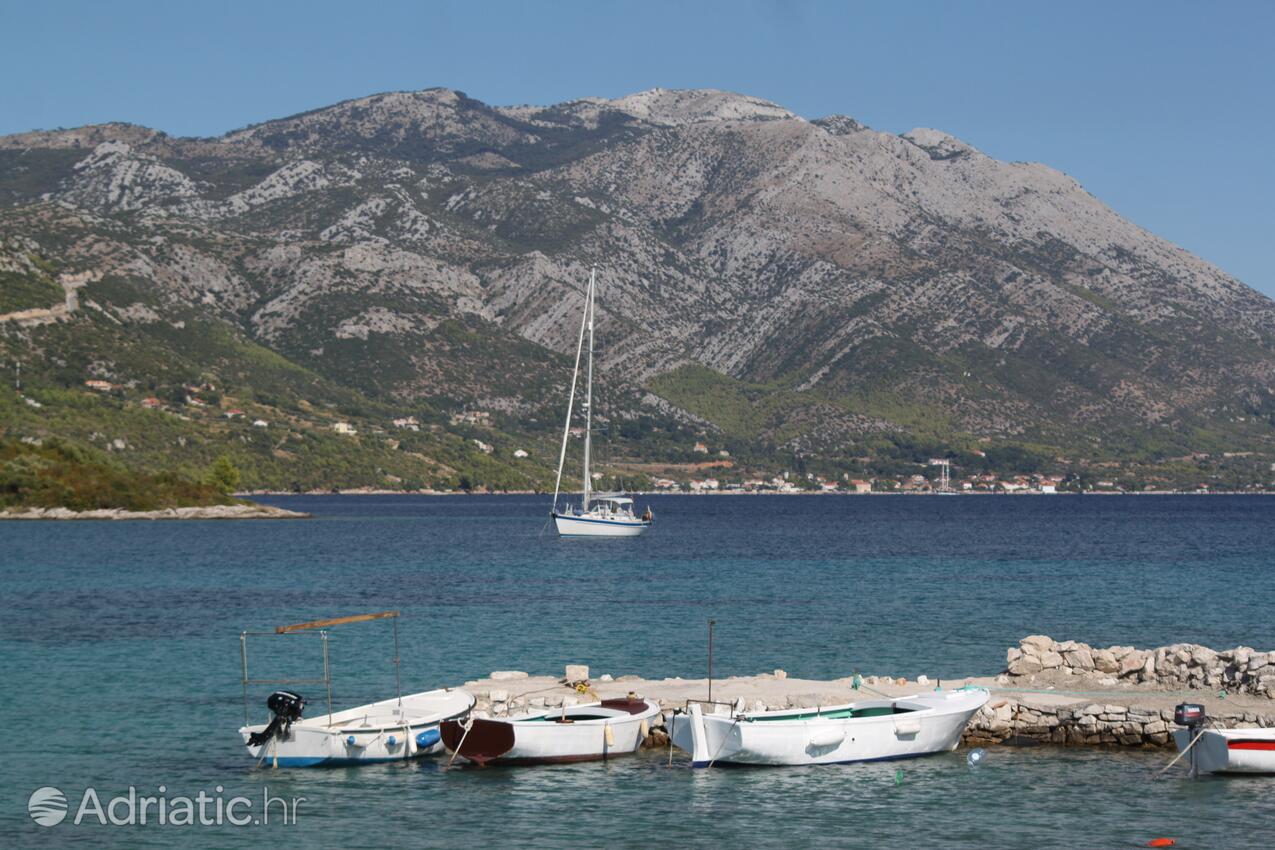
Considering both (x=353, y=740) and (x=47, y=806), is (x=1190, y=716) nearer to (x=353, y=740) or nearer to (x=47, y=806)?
(x=353, y=740)

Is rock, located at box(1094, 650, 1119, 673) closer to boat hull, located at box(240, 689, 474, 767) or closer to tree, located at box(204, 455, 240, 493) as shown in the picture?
boat hull, located at box(240, 689, 474, 767)

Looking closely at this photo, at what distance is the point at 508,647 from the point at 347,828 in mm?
20814

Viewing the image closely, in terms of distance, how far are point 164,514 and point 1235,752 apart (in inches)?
4837

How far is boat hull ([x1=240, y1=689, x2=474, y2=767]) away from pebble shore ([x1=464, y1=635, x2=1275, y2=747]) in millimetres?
1481

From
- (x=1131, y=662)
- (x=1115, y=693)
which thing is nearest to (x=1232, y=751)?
(x=1115, y=693)

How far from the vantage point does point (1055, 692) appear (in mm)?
32750

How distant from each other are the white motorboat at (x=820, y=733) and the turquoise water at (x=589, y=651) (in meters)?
0.45

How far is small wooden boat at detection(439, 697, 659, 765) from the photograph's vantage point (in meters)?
28.2

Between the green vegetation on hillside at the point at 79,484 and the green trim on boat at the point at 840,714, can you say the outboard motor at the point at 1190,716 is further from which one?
the green vegetation on hillside at the point at 79,484

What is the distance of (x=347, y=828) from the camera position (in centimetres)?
2414

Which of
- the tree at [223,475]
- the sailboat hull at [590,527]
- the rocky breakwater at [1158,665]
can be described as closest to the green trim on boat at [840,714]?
the rocky breakwater at [1158,665]

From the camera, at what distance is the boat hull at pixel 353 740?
28.2 m

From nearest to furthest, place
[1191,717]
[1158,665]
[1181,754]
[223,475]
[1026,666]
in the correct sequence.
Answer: [1181,754] < [1191,717] < [1158,665] < [1026,666] < [223,475]

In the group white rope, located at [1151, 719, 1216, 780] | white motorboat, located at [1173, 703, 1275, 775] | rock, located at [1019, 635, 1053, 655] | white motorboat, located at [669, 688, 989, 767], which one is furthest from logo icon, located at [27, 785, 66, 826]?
rock, located at [1019, 635, 1053, 655]
